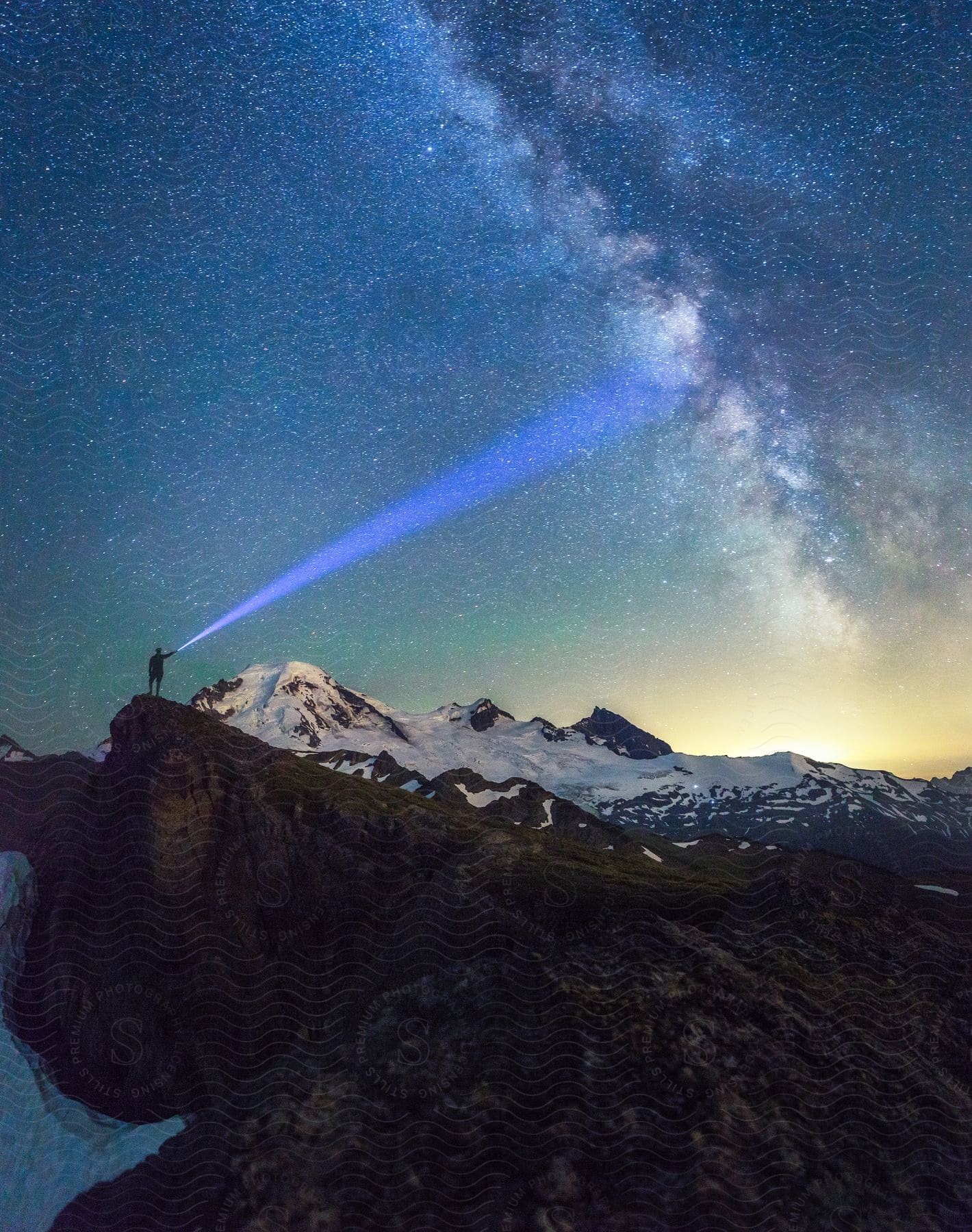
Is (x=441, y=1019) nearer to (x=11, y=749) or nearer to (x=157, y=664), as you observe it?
(x=157, y=664)

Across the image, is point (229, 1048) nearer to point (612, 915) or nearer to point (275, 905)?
point (275, 905)

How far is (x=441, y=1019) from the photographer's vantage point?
4603 cm

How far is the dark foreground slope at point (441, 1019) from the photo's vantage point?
3625cm

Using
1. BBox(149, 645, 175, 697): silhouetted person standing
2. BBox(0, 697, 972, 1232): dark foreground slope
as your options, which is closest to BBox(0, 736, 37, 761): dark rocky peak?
BBox(0, 697, 972, 1232): dark foreground slope

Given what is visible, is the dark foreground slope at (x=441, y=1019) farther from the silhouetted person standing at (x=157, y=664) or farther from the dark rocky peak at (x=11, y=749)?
the dark rocky peak at (x=11, y=749)

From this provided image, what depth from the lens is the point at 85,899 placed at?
180 ft

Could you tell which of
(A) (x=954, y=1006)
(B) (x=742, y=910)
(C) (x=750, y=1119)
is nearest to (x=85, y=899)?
(C) (x=750, y=1119)

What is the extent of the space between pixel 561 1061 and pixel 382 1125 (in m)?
11.2

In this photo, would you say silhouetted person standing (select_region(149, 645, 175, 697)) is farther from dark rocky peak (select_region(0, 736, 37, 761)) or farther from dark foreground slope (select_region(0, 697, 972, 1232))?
dark rocky peak (select_region(0, 736, 37, 761))

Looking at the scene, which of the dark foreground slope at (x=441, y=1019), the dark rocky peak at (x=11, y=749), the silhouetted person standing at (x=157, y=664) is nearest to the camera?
the dark foreground slope at (x=441, y=1019)

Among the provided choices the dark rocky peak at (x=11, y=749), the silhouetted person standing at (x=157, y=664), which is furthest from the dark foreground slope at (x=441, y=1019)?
the dark rocky peak at (x=11, y=749)

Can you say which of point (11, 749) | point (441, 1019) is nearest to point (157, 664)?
point (441, 1019)

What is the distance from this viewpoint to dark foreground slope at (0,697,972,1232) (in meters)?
36.2

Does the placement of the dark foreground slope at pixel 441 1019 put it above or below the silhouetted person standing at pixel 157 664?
below
